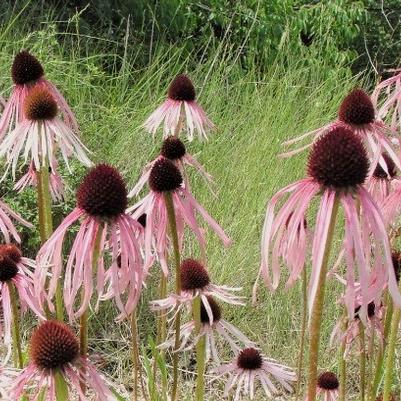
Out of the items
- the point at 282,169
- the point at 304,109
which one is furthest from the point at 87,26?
the point at 282,169

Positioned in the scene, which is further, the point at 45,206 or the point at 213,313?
the point at 213,313

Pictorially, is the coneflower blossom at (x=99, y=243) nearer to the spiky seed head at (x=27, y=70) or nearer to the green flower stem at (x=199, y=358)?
the green flower stem at (x=199, y=358)

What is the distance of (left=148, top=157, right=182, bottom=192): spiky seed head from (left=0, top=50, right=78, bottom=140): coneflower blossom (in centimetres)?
28

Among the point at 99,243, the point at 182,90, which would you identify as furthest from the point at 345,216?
the point at 182,90

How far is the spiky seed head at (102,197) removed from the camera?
928mm

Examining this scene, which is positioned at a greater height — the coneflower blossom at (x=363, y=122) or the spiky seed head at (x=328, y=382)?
the coneflower blossom at (x=363, y=122)

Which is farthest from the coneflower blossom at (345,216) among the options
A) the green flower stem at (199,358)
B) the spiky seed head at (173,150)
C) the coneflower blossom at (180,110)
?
the coneflower blossom at (180,110)

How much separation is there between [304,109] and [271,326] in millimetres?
1865

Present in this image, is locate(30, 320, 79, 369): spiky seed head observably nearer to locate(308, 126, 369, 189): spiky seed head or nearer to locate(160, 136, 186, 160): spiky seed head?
locate(308, 126, 369, 189): spiky seed head

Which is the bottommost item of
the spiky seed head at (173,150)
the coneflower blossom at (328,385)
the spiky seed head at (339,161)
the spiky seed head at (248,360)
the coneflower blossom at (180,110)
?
the coneflower blossom at (328,385)

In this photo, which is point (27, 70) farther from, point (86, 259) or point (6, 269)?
point (86, 259)

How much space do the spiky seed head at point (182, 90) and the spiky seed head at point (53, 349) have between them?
40.1 inches

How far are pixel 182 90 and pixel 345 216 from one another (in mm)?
1141

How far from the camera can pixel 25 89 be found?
143 cm
